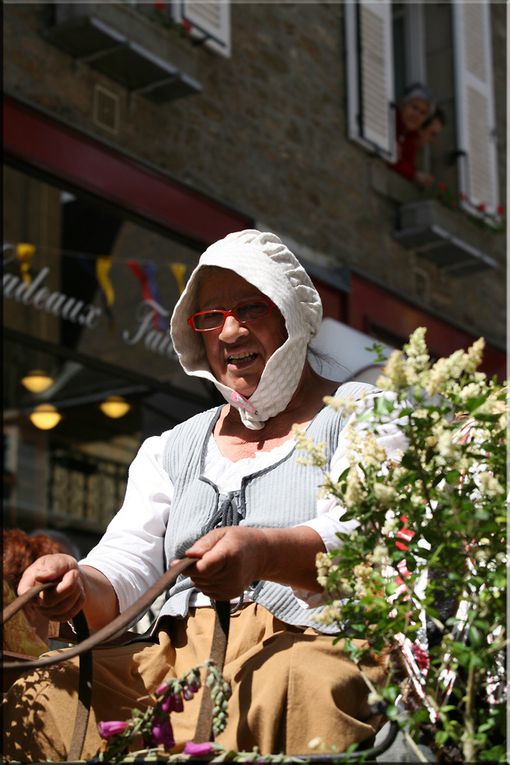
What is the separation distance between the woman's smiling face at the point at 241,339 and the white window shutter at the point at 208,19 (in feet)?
19.3

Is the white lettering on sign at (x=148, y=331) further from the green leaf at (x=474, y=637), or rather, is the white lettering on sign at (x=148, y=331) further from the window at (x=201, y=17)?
the green leaf at (x=474, y=637)

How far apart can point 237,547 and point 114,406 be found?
20.1ft

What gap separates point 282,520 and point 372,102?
8361 mm

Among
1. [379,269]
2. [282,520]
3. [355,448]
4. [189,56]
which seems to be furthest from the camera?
[379,269]

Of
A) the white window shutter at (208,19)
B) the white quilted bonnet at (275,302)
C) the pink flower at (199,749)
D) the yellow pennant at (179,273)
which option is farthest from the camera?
the white window shutter at (208,19)

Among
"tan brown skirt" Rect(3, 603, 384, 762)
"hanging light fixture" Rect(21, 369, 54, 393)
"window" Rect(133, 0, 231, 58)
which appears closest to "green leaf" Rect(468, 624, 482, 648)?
"tan brown skirt" Rect(3, 603, 384, 762)

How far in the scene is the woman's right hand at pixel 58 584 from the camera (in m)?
2.44

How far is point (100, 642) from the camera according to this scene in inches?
85.9

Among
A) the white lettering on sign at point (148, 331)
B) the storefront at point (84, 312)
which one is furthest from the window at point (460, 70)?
the white lettering on sign at point (148, 331)

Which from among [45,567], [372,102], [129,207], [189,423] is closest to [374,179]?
[372,102]

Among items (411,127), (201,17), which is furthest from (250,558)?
(411,127)

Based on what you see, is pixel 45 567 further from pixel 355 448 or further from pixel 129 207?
pixel 129 207

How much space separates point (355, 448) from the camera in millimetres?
2209

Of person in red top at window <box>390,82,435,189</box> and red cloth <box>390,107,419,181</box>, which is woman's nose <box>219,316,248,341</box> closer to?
person in red top at window <box>390,82,435,189</box>
